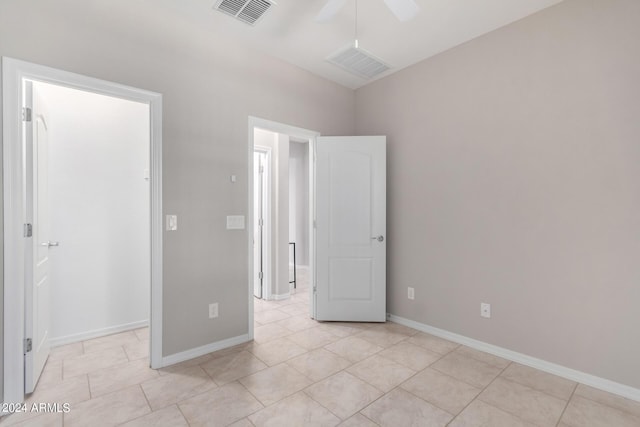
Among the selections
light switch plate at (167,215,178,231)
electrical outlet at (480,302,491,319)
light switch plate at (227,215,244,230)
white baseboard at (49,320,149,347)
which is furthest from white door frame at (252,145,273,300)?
electrical outlet at (480,302,491,319)

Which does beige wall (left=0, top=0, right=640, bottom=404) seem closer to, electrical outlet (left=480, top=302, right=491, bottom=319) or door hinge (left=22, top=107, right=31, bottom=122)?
electrical outlet (left=480, top=302, right=491, bottom=319)

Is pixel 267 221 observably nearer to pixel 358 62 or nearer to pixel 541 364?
pixel 358 62

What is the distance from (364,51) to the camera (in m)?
2.89

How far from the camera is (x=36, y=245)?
2088mm

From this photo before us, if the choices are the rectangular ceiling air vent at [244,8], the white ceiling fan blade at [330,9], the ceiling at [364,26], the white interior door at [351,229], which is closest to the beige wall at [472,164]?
the ceiling at [364,26]

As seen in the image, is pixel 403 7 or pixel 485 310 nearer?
pixel 403 7

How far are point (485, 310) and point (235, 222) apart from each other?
2433 mm

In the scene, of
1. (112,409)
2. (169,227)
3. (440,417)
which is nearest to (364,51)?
(169,227)

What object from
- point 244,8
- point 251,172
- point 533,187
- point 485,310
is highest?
point 244,8

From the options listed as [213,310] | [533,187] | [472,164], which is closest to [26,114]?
[213,310]

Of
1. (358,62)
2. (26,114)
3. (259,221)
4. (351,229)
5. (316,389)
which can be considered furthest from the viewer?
(259,221)

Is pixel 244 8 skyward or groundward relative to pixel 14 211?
skyward

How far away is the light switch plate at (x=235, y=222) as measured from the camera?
2.76 m

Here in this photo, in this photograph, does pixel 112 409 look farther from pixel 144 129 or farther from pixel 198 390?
pixel 144 129
